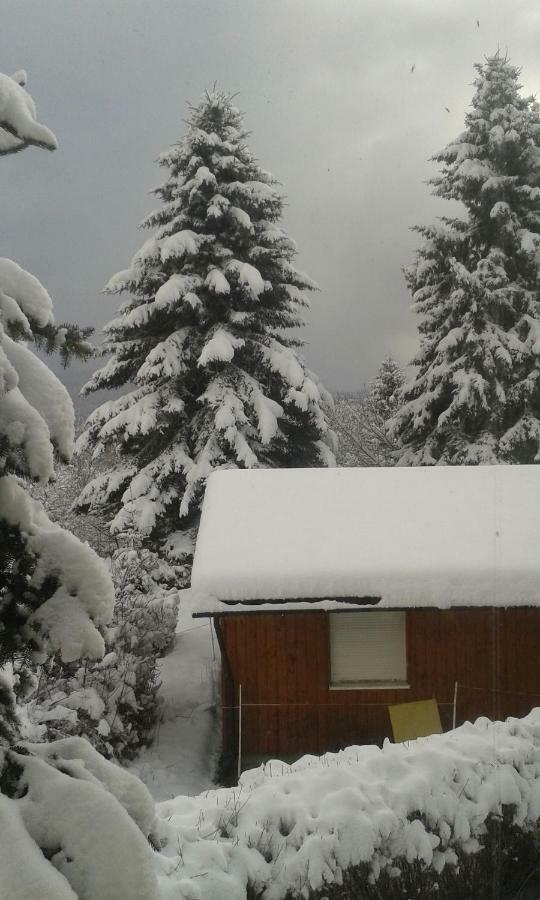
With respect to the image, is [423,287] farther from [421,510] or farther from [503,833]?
[503,833]

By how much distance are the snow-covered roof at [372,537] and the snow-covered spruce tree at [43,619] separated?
714 centimetres

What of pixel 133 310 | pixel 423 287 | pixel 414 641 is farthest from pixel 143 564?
pixel 423 287

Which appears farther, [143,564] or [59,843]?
[143,564]

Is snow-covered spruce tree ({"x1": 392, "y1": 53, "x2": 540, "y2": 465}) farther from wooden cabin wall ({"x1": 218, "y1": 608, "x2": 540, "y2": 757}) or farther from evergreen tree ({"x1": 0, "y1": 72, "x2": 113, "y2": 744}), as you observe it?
evergreen tree ({"x1": 0, "y1": 72, "x2": 113, "y2": 744})

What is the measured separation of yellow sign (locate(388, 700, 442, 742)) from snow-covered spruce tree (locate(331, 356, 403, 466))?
751 inches

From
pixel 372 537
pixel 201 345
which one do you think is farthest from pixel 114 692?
pixel 201 345

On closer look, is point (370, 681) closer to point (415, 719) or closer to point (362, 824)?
point (415, 719)

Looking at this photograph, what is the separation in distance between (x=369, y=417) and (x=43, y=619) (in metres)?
31.1

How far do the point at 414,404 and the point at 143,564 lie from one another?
10.7m

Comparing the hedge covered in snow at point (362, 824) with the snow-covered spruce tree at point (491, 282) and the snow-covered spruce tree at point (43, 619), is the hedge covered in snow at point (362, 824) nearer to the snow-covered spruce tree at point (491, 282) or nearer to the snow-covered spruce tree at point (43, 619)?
the snow-covered spruce tree at point (43, 619)

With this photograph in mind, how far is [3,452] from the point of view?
2.35 m

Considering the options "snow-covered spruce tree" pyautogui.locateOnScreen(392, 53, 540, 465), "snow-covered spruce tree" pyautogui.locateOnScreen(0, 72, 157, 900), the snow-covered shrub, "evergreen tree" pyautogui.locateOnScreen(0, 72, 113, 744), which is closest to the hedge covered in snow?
"snow-covered spruce tree" pyautogui.locateOnScreen(0, 72, 157, 900)

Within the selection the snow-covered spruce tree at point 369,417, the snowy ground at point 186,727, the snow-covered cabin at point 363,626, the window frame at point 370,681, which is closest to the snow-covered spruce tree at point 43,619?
the snow-covered cabin at point 363,626

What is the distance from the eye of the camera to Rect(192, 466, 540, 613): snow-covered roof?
9.88 m
